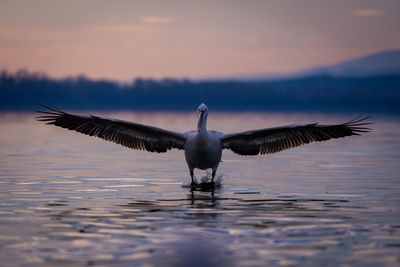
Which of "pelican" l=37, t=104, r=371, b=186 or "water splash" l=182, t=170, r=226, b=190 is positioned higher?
"pelican" l=37, t=104, r=371, b=186

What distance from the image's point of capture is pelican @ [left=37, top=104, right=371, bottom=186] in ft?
50.0

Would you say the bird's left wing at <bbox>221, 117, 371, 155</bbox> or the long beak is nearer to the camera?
the long beak

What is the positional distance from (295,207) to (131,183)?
16.8 feet

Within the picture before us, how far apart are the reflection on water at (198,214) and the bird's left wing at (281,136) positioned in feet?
2.69

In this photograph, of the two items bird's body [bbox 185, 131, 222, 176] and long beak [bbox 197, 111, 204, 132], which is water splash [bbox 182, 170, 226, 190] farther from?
long beak [bbox 197, 111, 204, 132]

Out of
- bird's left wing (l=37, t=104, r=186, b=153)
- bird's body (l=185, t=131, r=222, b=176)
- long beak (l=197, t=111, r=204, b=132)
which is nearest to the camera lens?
long beak (l=197, t=111, r=204, b=132)

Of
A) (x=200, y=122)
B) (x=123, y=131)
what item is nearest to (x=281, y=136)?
(x=200, y=122)

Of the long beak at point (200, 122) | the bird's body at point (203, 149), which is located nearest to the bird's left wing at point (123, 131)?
the bird's body at point (203, 149)

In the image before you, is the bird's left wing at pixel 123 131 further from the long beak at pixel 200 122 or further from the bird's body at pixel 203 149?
the long beak at pixel 200 122

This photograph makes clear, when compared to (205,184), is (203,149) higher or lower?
higher

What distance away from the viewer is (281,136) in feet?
53.8

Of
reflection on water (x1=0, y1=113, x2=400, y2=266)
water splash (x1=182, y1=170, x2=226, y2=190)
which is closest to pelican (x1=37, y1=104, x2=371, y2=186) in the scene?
water splash (x1=182, y1=170, x2=226, y2=190)

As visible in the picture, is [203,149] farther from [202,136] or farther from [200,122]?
[200,122]

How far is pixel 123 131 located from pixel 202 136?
2.33 meters
